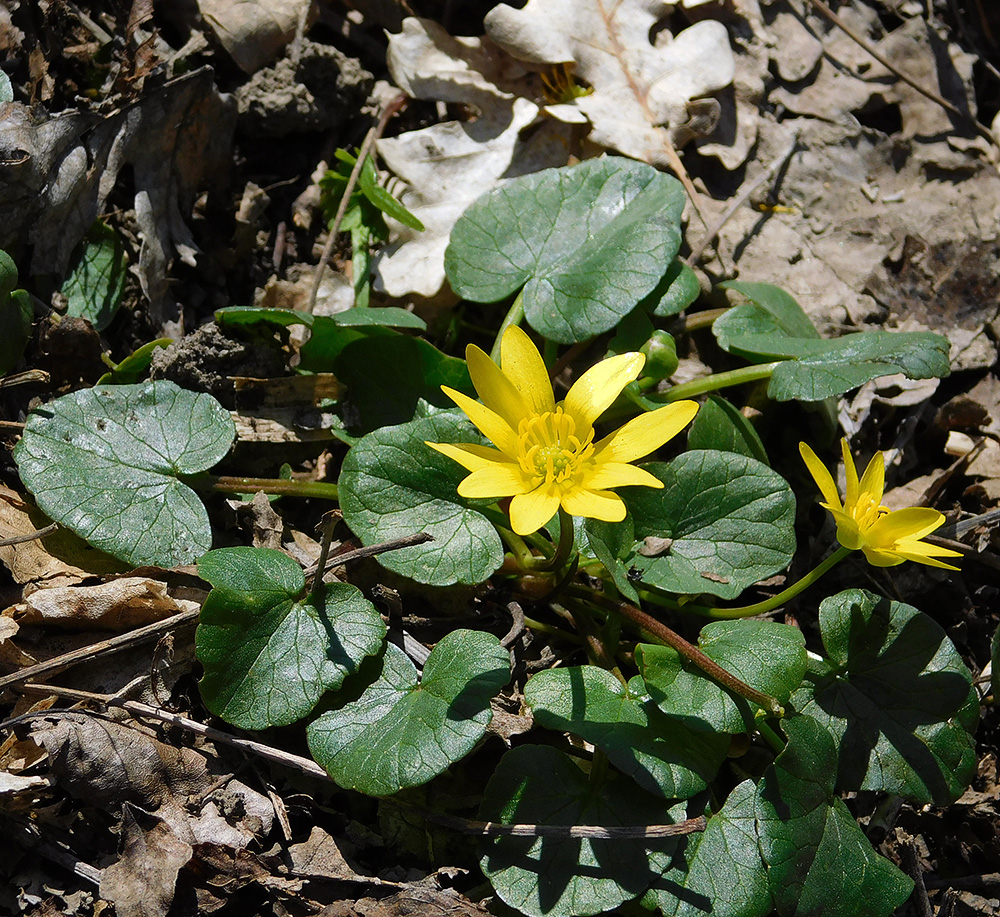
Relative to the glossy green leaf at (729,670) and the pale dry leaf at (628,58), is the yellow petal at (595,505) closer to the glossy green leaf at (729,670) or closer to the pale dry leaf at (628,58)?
the glossy green leaf at (729,670)

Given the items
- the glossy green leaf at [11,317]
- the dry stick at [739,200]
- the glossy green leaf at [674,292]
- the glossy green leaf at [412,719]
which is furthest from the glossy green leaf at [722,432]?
the glossy green leaf at [11,317]

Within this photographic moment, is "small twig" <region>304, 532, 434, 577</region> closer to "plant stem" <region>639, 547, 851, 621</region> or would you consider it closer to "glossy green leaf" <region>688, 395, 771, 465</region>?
"plant stem" <region>639, 547, 851, 621</region>

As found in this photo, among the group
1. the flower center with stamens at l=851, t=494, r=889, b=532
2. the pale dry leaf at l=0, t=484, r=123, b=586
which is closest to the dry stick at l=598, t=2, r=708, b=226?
the flower center with stamens at l=851, t=494, r=889, b=532

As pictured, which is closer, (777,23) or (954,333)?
(954,333)

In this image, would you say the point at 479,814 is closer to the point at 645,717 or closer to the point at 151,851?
the point at 645,717

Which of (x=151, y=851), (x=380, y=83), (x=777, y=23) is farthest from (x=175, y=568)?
(x=777, y=23)

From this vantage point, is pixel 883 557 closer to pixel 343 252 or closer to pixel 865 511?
pixel 865 511

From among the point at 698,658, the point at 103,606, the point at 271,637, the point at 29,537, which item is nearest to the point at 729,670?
the point at 698,658
